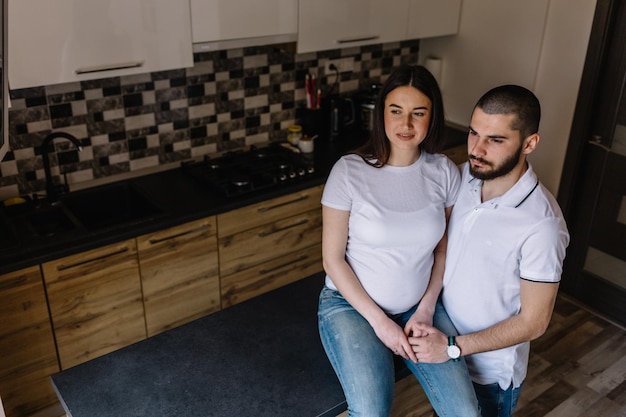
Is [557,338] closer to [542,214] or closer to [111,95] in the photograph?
[542,214]

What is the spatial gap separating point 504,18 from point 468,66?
14.9 inches

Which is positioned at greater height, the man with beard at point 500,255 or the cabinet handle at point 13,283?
the man with beard at point 500,255

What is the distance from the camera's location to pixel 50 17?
2273 millimetres

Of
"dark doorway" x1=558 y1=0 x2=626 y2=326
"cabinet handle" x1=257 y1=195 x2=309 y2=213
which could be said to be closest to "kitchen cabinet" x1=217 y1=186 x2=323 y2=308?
"cabinet handle" x1=257 y1=195 x2=309 y2=213

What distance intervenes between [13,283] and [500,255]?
1775 millimetres

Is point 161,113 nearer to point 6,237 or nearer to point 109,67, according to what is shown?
point 109,67

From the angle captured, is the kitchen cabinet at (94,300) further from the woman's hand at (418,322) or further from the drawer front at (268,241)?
the woman's hand at (418,322)

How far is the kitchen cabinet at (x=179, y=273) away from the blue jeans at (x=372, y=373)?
107 centimetres

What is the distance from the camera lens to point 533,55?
3320mm

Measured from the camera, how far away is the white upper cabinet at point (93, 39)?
7.39ft

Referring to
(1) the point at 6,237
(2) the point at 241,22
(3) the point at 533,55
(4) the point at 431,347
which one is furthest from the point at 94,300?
(3) the point at 533,55

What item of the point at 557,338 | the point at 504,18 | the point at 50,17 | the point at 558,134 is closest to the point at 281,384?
the point at 50,17

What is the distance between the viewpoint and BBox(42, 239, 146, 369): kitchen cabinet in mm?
2436

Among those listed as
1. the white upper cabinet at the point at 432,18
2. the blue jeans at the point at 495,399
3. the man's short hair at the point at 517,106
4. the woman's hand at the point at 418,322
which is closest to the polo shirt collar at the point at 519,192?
the man's short hair at the point at 517,106
